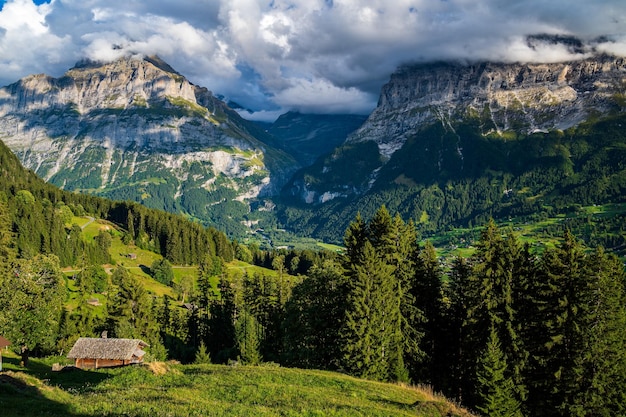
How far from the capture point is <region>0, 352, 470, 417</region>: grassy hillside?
79.7 ft

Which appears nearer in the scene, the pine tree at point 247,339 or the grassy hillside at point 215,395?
the grassy hillside at point 215,395

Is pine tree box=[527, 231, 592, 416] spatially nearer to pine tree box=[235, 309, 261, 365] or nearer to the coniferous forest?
the coniferous forest

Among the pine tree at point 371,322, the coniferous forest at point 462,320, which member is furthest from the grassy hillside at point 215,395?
A: the coniferous forest at point 462,320

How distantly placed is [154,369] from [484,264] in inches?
1388

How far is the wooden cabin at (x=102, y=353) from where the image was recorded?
69.7 meters

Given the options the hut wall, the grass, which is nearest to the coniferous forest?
the hut wall

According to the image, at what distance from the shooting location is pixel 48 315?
6969 cm

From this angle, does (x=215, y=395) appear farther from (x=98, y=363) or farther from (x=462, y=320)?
(x=98, y=363)

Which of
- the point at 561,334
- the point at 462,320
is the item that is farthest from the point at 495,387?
the point at 462,320

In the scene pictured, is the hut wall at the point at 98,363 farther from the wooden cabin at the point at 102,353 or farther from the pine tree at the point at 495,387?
the pine tree at the point at 495,387

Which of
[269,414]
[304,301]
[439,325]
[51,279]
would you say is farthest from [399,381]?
[51,279]

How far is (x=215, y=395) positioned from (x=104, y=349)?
48044mm

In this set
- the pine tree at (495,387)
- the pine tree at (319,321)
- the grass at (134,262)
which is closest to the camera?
the pine tree at (495,387)

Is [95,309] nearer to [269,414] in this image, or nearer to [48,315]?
[48,315]
